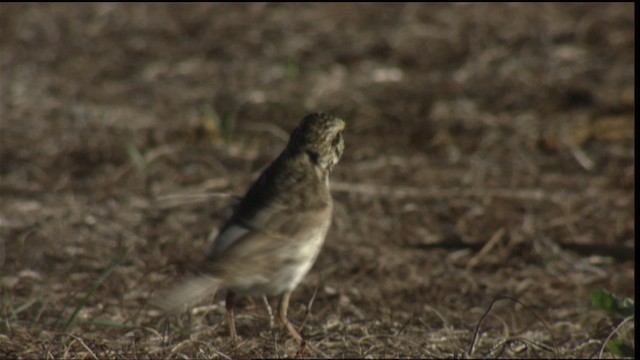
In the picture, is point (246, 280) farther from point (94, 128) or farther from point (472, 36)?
point (472, 36)

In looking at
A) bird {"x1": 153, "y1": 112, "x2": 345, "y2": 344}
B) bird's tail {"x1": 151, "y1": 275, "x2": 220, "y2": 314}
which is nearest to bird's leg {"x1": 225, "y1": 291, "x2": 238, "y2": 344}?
bird {"x1": 153, "y1": 112, "x2": 345, "y2": 344}

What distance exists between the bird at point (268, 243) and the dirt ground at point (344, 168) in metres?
0.28

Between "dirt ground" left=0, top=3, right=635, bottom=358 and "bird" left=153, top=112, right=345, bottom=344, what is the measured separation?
0.28m

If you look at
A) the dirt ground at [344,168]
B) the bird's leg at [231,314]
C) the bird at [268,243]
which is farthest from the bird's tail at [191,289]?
the bird's leg at [231,314]

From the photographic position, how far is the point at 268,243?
195 inches

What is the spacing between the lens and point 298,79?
10508mm

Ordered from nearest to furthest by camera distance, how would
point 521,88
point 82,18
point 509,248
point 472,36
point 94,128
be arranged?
point 509,248 → point 94,128 → point 521,88 → point 472,36 → point 82,18

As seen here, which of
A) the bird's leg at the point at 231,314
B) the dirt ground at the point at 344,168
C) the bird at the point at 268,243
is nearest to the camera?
the bird at the point at 268,243

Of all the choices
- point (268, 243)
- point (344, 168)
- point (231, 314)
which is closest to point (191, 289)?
point (268, 243)

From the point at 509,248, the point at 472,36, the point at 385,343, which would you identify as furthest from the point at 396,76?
the point at 385,343

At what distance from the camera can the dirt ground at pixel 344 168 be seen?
5996 mm

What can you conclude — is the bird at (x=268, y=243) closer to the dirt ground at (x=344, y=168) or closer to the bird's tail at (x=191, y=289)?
the bird's tail at (x=191, y=289)

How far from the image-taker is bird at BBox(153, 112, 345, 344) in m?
4.93

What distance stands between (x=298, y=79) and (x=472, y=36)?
176cm
